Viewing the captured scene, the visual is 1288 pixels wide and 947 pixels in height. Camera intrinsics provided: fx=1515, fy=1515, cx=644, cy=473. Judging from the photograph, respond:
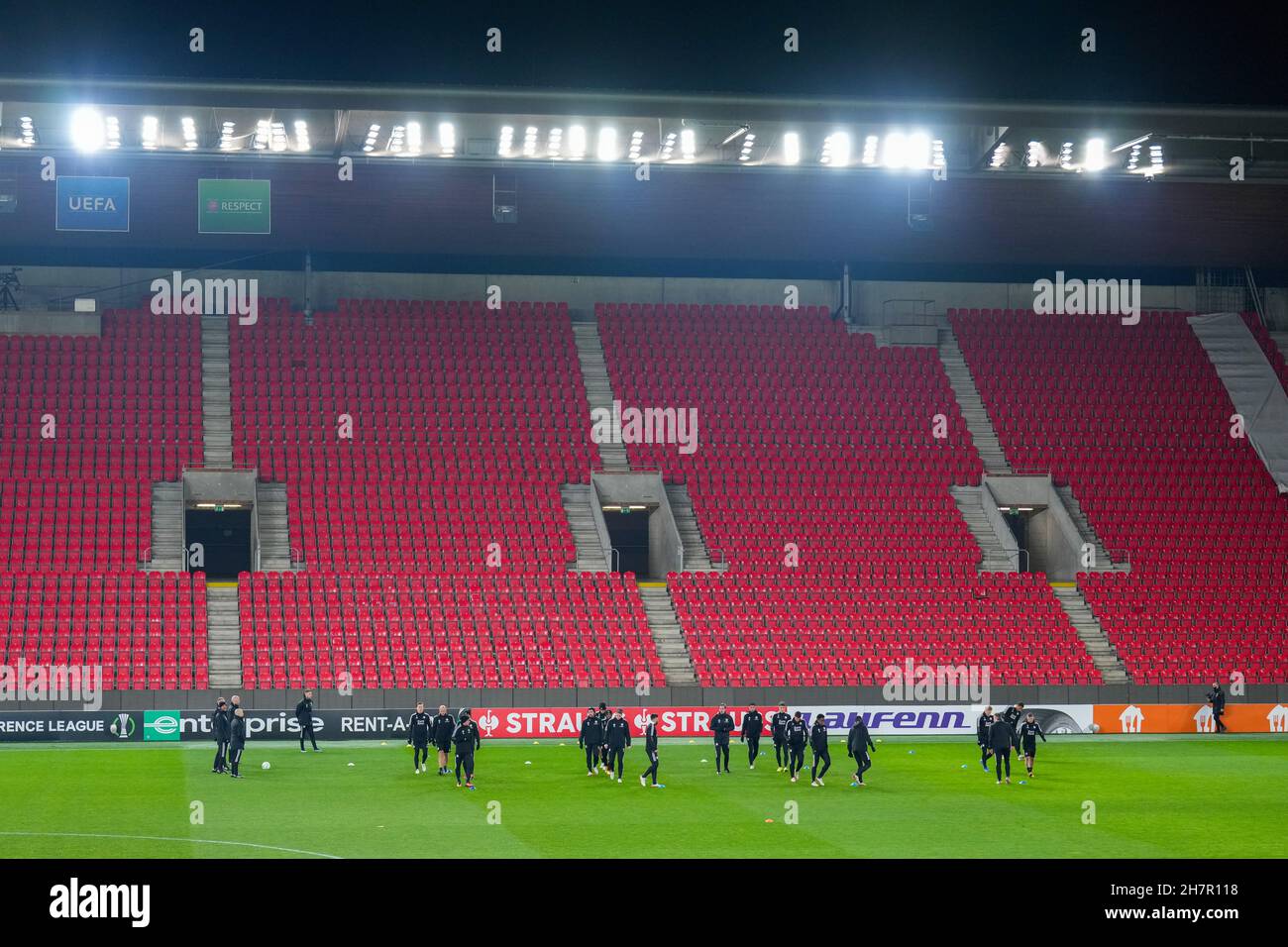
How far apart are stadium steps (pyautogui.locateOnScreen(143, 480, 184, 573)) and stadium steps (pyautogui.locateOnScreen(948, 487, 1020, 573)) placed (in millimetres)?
21977

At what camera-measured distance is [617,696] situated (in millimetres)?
35688

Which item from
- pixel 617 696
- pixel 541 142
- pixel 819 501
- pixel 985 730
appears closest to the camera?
pixel 985 730

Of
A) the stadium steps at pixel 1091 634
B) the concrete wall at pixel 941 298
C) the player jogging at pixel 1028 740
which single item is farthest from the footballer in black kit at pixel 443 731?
the concrete wall at pixel 941 298

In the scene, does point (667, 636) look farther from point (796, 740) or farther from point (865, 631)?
point (796, 740)

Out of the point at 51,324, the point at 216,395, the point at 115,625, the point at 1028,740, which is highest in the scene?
the point at 51,324

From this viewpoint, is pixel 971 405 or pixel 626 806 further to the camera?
pixel 971 405

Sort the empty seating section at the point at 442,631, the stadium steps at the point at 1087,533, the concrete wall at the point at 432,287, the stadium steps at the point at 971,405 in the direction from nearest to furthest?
the empty seating section at the point at 442,631, the stadium steps at the point at 1087,533, the stadium steps at the point at 971,405, the concrete wall at the point at 432,287

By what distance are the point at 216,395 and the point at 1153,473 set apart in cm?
2847

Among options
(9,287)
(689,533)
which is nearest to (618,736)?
(689,533)

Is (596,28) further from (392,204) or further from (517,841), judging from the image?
(392,204)

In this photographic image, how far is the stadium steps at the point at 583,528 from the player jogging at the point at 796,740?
14.7m

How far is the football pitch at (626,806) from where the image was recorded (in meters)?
19.1

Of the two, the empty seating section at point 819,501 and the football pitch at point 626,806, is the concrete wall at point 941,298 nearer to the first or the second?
the empty seating section at point 819,501
